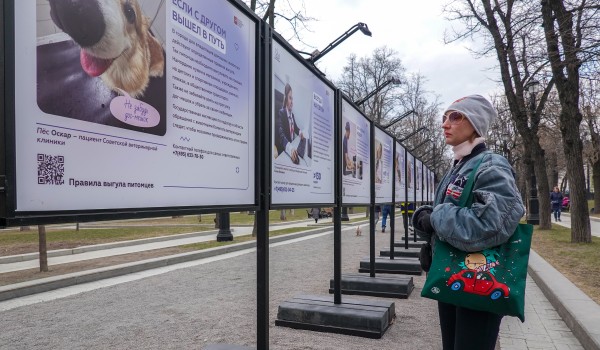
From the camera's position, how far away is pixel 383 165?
24.8 feet

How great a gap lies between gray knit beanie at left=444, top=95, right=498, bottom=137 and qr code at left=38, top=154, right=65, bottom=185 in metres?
1.91

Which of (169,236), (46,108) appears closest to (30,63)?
(46,108)

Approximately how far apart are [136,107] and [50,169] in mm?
514

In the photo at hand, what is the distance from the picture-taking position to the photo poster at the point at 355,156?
534 cm

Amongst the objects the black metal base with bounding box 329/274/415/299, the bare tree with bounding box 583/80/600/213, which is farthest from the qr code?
the bare tree with bounding box 583/80/600/213

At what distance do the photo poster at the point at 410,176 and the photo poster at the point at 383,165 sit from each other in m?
2.00

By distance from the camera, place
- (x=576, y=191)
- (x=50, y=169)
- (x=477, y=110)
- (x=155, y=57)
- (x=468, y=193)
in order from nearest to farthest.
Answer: (x=50, y=169) < (x=155, y=57) < (x=468, y=193) < (x=477, y=110) < (x=576, y=191)

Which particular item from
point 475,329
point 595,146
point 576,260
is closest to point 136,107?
point 475,329

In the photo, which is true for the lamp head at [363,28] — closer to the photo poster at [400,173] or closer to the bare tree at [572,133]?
the photo poster at [400,173]

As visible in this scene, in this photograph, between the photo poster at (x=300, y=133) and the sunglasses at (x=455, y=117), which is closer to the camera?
the sunglasses at (x=455, y=117)

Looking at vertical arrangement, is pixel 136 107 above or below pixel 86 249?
above

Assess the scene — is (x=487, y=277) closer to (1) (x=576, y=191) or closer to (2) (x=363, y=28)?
(2) (x=363, y=28)

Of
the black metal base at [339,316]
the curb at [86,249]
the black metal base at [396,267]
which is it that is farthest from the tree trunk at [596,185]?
the black metal base at [339,316]

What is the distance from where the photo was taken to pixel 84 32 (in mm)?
1761
